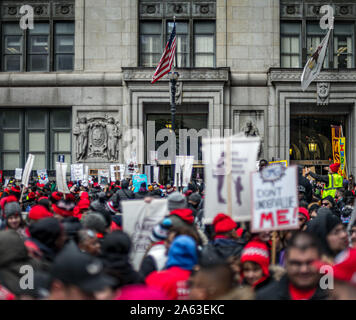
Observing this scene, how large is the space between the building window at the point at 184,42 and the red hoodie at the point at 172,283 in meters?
23.1

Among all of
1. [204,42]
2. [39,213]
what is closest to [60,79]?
[204,42]

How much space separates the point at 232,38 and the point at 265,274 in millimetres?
22847

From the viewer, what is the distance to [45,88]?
2628 centimetres

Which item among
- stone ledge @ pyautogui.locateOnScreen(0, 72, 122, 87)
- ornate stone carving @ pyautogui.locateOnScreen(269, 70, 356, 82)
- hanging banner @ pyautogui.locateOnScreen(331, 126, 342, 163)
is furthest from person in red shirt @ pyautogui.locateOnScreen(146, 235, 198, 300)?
stone ledge @ pyautogui.locateOnScreen(0, 72, 122, 87)

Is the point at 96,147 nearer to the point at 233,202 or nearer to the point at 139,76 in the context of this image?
the point at 139,76

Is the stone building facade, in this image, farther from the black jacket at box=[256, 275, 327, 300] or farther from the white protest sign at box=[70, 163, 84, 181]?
the black jacket at box=[256, 275, 327, 300]

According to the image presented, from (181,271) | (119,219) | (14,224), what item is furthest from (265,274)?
(119,219)

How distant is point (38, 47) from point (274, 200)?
→ 24.3m

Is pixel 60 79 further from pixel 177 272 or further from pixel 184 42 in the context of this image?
pixel 177 272

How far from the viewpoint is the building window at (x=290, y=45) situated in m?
26.4

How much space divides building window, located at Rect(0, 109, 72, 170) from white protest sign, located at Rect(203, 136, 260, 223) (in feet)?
71.0

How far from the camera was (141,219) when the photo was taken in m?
6.19

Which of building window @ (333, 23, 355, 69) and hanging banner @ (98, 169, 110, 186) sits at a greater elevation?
building window @ (333, 23, 355, 69)

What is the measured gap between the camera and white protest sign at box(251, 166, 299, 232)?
218 inches
